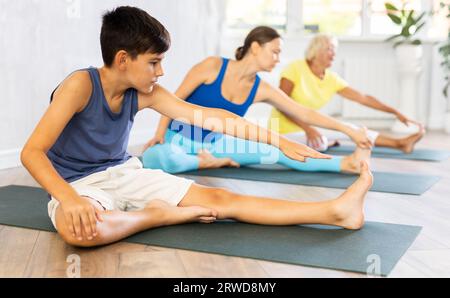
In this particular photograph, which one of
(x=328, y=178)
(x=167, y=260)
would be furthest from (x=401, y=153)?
(x=167, y=260)

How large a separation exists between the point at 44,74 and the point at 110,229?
6.55 ft

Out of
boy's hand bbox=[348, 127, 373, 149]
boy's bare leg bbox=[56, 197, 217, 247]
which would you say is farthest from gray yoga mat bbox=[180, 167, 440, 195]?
boy's bare leg bbox=[56, 197, 217, 247]

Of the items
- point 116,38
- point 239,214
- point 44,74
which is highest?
point 116,38

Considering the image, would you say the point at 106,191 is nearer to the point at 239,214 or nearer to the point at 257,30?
the point at 239,214

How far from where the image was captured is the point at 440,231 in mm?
Answer: 1890

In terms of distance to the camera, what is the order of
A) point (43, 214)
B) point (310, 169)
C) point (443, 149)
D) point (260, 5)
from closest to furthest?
point (43, 214), point (310, 169), point (443, 149), point (260, 5)

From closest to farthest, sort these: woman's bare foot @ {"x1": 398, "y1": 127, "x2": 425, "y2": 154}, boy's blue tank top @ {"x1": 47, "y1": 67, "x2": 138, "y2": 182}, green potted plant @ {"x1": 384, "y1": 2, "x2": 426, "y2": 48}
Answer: boy's blue tank top @ {"x1": 47, "y1": 67, "x2": 138, "y2": 182} → woman's bare foot @ {"x1": 398, "y1": 127, "x2": 425, "y2": 154} → green potted plant @ {"x1": 384, "y1": 2, "x2": 426, "y2": 48}

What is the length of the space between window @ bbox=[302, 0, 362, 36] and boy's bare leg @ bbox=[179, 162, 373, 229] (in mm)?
4217

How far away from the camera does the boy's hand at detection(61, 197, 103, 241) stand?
145cm

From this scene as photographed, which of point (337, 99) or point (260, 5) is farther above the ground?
point (260, 5)

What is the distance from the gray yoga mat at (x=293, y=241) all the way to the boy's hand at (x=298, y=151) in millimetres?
228

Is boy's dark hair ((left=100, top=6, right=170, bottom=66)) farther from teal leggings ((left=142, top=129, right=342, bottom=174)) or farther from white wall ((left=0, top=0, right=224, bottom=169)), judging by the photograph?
white wall ((left=0, top=0, right=224, bottom=169))
